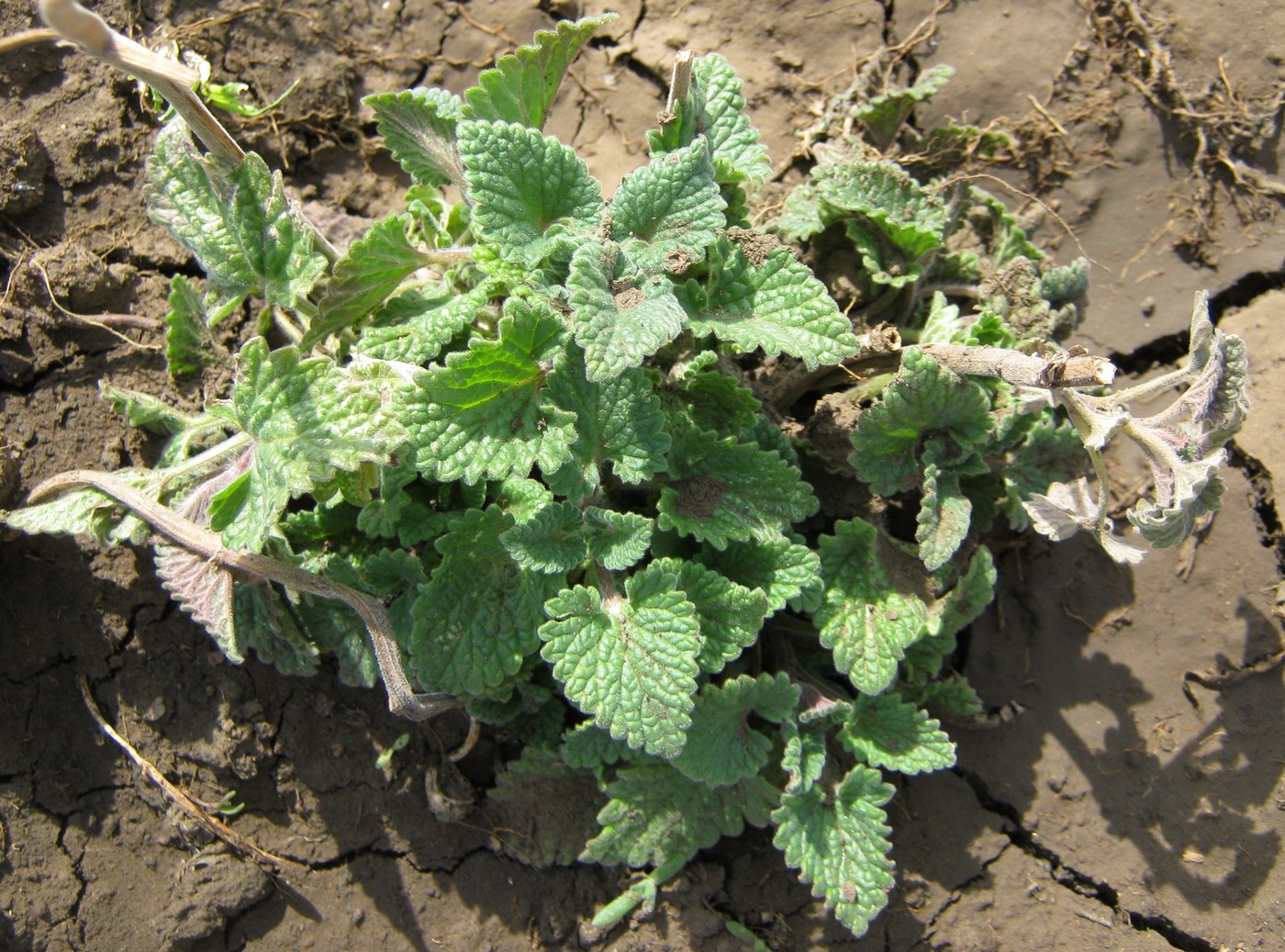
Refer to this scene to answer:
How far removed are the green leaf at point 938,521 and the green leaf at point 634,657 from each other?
29.3 inches

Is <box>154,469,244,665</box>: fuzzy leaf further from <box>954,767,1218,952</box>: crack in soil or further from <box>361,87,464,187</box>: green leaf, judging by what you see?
<box>954,767,1218,952</box>: crack in soil

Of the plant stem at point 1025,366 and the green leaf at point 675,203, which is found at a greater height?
the green leaf at point 675,203

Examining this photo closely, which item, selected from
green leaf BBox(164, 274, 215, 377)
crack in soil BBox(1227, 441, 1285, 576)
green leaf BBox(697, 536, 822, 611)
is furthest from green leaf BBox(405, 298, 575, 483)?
Result: crack in soil BBox(1227, 441, 1285, 576)

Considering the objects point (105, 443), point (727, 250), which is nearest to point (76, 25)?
point (727, 250)

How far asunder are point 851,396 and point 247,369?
1.79 m

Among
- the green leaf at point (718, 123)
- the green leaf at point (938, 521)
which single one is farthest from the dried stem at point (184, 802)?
the green leaf at point (718, 123)

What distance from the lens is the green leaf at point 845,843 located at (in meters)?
2.71

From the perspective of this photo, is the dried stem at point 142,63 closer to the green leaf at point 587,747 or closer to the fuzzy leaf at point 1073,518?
the green leaf at point 587,747

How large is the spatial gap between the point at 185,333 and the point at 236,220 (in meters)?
0.66

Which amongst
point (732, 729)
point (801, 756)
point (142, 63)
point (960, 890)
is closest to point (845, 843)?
point (801, 756)

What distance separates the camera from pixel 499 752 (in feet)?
10.4

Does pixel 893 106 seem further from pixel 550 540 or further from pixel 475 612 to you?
pixel 475 612

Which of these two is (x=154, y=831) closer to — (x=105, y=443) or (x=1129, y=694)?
(x=105, y=443)

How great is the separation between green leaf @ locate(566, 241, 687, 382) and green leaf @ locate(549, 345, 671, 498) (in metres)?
0.24
